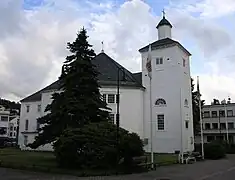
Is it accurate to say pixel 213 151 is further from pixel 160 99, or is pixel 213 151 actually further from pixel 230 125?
pixel 230 125

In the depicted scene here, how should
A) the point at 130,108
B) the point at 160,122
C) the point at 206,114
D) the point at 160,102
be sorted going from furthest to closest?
1. the point at 206,114
2. the point at 160,102
3. the point at 130,108
4. the point at 160,122

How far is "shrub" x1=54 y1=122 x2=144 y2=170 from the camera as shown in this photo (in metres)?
18.9

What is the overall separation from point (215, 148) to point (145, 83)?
563 inches

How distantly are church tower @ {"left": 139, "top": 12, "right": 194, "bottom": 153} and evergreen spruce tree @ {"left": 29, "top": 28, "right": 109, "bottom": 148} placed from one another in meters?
17.2

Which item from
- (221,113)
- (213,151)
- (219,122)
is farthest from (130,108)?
(221,113)

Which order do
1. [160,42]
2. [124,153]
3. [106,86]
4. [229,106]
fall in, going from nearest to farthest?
[124,153], [106,86], [160,42], [229,106]

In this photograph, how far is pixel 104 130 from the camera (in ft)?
66.1

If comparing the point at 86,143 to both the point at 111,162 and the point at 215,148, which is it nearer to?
the point at 111,162

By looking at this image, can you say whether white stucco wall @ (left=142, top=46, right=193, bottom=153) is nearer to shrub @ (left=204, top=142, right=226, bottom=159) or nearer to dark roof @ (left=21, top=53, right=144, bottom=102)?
dark roof @ (left=21, top=53, right=144, bottom=102)

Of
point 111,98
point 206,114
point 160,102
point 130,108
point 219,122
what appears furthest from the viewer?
point 206,114

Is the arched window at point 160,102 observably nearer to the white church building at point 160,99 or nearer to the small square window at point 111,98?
the white church building at point 160,99

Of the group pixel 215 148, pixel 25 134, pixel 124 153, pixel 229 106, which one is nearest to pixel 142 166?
pixel 124 153

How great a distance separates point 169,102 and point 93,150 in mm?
24177

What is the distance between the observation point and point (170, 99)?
1639 inches
